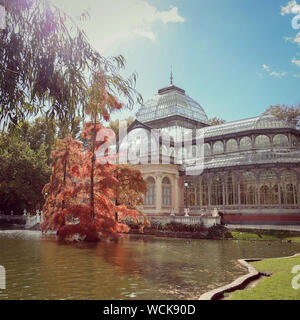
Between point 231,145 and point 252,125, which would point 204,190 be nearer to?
point 231,145

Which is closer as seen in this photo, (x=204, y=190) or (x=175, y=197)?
(x=204, y=190)

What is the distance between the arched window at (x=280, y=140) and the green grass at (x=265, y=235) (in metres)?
13.9

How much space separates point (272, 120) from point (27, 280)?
33001 millimetres

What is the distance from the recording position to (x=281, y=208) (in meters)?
30.0

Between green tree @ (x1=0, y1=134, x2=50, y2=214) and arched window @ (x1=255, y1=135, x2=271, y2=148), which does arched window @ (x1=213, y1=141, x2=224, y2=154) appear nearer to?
arched window @ (x1=255, y1=135, x2=271, y2=148)

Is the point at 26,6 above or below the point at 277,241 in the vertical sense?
above

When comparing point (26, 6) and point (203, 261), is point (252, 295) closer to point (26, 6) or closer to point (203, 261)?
point (203, 261)

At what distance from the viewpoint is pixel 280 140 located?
1384 inches

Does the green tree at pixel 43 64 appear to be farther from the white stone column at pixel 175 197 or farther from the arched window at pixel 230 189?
the white stone column at pixel 175 197

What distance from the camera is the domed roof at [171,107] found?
45406 mm

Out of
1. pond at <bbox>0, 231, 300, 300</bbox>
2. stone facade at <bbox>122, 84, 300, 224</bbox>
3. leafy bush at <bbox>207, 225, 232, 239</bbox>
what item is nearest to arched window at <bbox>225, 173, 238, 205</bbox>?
stone facade at <bbox>122, 84, 300, 224</bbox>

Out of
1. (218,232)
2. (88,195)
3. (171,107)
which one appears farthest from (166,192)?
(88,195)

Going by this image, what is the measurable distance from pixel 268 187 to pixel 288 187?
2046 mm
